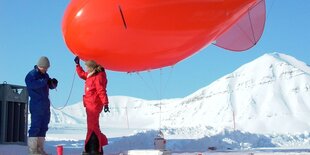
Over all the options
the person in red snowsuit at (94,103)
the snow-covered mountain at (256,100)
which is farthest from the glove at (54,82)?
the snow-covered mountain at (256,100)

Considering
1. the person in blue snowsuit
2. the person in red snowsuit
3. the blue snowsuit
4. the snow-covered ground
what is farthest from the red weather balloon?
the snow-covered ground

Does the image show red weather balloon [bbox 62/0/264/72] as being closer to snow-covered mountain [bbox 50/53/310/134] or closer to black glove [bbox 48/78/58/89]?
black glove [bbox 48/78/58/89]

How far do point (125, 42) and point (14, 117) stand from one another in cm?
605

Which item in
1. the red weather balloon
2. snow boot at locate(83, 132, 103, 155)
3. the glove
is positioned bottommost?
snow boot at locate(83, 132, 103, 155)

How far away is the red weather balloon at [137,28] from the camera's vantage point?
10.0 metres

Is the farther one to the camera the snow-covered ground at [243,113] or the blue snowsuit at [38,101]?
the snow-covered ground at [243,113]

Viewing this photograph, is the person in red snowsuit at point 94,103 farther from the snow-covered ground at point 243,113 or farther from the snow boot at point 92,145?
the snow-covered ground at point 243,113

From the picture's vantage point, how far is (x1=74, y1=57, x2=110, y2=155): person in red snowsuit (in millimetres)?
9047

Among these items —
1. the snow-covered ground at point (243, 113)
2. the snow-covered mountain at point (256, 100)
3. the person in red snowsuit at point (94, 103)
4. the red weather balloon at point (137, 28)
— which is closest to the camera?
the person in red snowsuit at point (94, 103)

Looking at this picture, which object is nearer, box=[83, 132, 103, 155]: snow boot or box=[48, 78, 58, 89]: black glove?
box=[83, 132, 103, 155]: snow boot

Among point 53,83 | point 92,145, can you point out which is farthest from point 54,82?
point 92,145

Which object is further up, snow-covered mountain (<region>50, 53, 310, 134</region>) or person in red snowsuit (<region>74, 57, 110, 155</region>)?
snow-covered mountain (<region>50, 53, 310, 134</region>)

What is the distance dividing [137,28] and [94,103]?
174 centimetres

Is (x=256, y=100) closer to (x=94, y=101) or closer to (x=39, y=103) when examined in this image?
(x=94, y=101)
